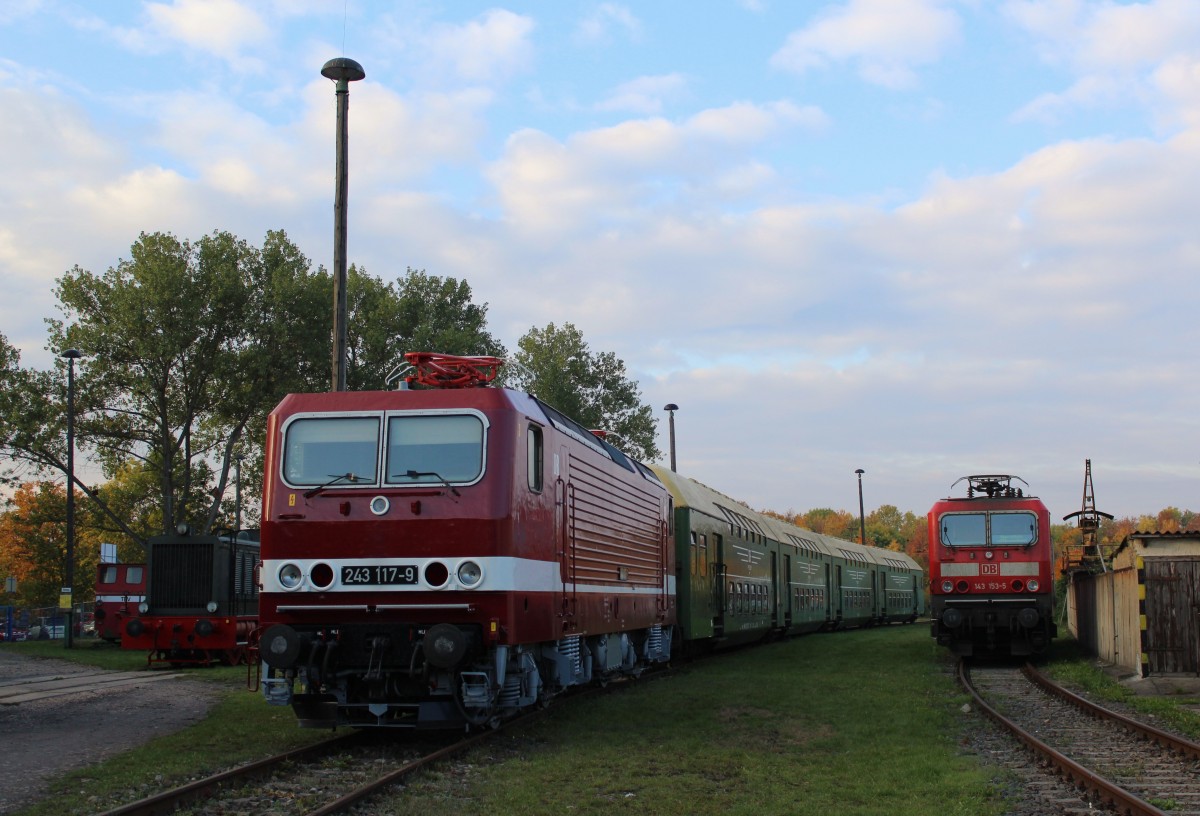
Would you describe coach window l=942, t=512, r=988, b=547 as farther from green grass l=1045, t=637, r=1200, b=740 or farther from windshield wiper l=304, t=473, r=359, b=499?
windshield wiper l=304, t=473, r=359, b=499

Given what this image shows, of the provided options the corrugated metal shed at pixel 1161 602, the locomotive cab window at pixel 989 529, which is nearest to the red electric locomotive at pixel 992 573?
the locomotive cab window at pixel 989 529

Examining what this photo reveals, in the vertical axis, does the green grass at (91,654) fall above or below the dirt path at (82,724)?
below

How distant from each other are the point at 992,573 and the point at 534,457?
536 inches

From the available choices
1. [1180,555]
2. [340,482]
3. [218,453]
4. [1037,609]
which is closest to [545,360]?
[218,453]

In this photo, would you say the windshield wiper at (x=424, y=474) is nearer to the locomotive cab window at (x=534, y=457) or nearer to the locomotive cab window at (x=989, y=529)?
the locomotive cab window at (x=534, y=457)

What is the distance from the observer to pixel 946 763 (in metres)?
10.2

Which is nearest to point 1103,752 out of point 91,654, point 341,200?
point 341,200

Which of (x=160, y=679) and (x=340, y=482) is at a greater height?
(x=340, y=482)

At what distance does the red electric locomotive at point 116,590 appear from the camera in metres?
29.9

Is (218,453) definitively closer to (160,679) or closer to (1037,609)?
(160,679)

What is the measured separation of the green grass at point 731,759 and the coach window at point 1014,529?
596 cm

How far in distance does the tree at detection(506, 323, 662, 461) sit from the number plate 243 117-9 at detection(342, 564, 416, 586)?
146 ft

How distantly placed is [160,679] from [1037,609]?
52.6 ft

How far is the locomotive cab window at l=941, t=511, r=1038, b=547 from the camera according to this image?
22344 millimetres
